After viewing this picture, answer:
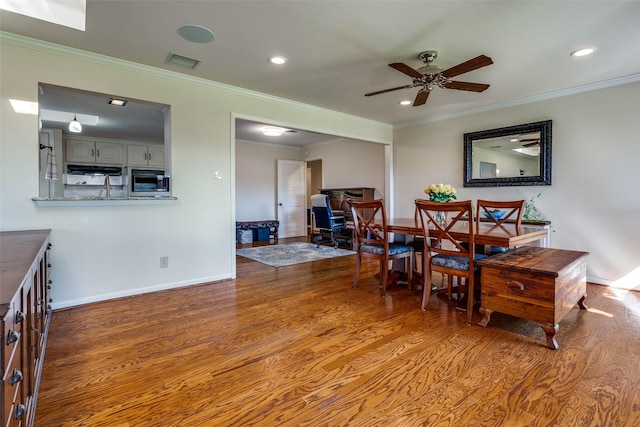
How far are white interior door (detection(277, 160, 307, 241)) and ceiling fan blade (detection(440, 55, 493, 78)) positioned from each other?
5545mm

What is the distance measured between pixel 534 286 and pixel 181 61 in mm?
3570

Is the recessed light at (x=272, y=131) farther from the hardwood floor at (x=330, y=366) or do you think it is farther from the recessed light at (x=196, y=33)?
the hardwood floor at (x=330, y=366)

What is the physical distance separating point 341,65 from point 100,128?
16.3 ft

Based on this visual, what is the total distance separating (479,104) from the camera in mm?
4523

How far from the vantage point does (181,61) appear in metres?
3.08

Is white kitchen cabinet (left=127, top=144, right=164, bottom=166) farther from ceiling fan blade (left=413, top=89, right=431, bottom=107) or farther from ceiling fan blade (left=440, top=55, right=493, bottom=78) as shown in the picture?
ceiling fan blade (left=440, top=55, right=493, bottom=78)

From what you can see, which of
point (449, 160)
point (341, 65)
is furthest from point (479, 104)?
point (341, 65)

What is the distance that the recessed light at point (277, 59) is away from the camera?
299 cm

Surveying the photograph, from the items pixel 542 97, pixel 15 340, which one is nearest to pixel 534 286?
pixel 15 340

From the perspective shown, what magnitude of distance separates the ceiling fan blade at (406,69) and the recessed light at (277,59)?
103 cm

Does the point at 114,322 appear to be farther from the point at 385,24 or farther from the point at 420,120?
the point at 420,120

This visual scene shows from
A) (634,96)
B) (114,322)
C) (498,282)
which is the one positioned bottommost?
(114,322)

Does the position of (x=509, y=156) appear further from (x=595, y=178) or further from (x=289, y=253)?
(x=289, y=253)

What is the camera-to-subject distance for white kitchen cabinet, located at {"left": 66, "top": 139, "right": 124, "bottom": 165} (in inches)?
243
